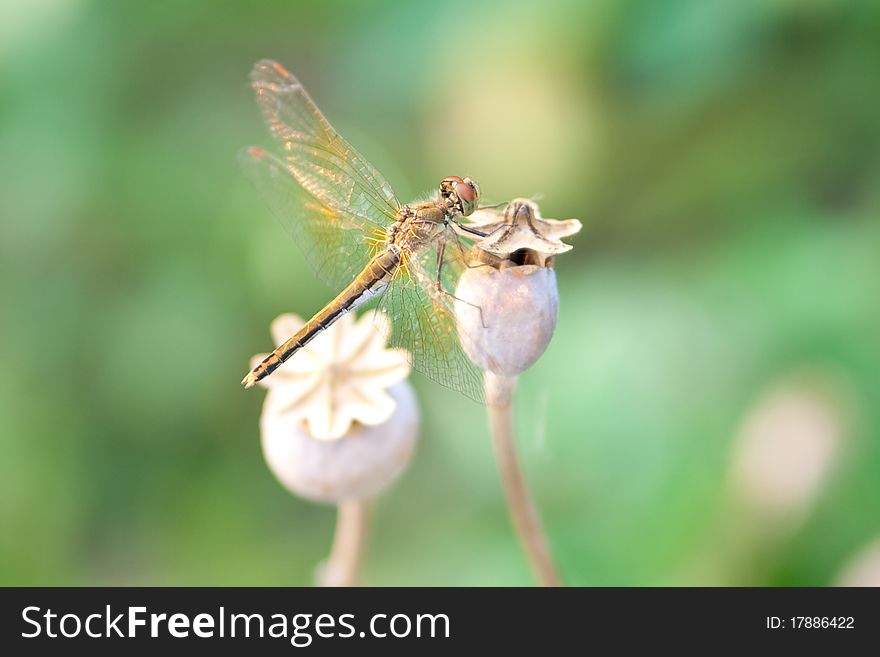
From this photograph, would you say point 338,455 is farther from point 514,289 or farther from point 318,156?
point 318,156

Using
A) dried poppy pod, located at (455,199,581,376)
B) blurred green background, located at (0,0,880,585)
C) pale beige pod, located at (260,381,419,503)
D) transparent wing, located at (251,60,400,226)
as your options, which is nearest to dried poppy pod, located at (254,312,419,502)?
pale beige pod, located at (260,381,419,503)

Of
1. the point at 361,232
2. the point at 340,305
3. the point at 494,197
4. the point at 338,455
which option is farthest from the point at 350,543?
the point at 494,197

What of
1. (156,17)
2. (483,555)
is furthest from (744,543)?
(156,17)

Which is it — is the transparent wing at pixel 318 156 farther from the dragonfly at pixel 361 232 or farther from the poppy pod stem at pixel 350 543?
the poppy pod stem at pixel 350 543

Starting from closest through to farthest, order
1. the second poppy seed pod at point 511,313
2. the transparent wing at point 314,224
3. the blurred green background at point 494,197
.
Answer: the second poppy seed pod at point 511,313, the transparent wing at point 314,224, the blurred green background at point 494,197

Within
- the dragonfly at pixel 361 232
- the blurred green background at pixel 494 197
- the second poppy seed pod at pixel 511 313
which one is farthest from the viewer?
the blurred green background at pixel 494 197

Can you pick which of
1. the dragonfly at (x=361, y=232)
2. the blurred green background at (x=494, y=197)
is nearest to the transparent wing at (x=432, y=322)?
the dragonfly at (x=361, y=232)

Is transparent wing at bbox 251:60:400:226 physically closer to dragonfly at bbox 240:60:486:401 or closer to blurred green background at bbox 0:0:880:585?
dragonfly at bbox 240:60:486:401
